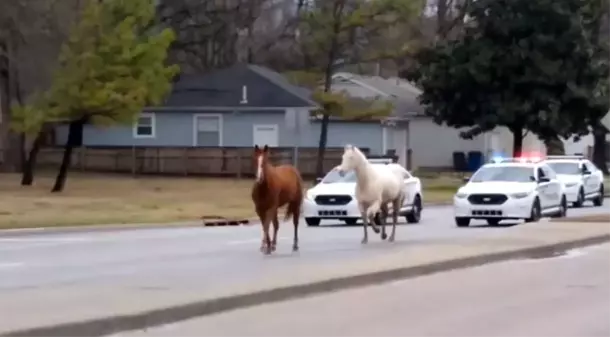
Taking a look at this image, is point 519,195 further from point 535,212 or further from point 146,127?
point 146,127

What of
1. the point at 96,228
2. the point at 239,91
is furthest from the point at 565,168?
the point at 239,91

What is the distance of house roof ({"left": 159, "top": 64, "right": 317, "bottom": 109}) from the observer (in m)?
64.4

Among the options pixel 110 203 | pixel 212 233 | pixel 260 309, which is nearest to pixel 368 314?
pixel 260 309

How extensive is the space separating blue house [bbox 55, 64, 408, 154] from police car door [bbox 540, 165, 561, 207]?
2623 centimetres

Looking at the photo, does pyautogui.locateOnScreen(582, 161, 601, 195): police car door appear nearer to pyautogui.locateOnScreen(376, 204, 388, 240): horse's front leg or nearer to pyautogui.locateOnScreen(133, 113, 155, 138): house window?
pyautogui.locateOnScreen(376, 204, 388, 240): horse's front leg

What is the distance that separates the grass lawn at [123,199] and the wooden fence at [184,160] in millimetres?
3025

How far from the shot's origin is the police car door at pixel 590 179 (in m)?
48.4

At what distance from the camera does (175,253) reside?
25.3 m

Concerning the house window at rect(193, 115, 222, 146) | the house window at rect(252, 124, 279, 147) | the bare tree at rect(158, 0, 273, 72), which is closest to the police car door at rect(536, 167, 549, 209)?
the house window at rect(252, 124, 279, 147)

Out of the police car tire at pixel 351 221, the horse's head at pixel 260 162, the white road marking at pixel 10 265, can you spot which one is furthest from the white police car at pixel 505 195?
the white road marking at pixel 10 265

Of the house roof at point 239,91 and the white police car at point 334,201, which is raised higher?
the house roof at point 239,91

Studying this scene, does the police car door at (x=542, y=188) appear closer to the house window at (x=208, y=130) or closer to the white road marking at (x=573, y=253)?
the white road marking at (x=573, y=253)

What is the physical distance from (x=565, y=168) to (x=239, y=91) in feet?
70.4

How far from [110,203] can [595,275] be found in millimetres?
23938
